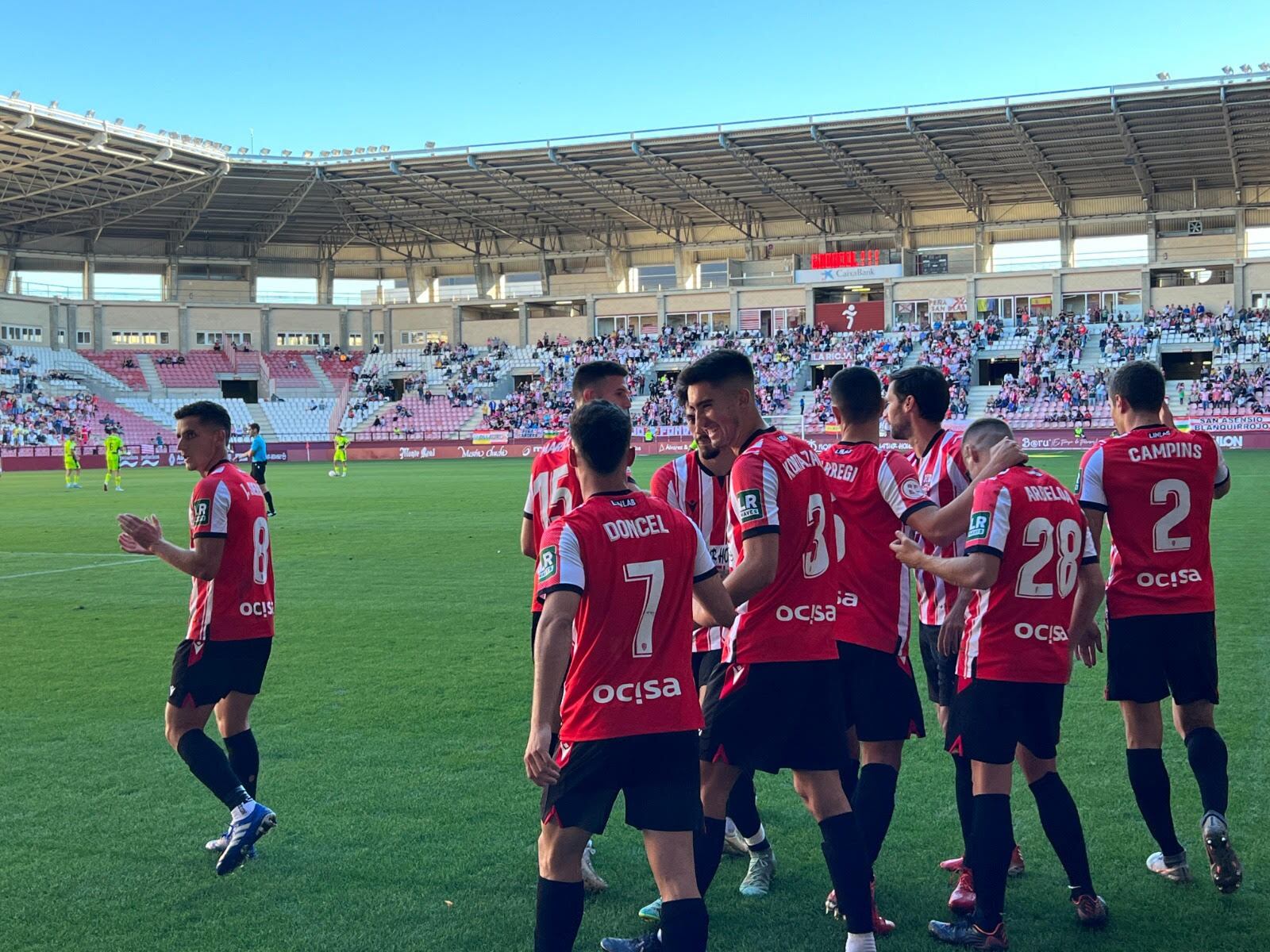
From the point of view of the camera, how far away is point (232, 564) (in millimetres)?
5605

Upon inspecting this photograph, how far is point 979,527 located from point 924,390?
85 centimetres

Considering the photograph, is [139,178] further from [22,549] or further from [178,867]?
[178,867]

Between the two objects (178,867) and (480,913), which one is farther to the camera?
(178,867)

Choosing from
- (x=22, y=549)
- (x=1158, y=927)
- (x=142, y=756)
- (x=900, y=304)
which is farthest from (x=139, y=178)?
(x=1158, y=927)

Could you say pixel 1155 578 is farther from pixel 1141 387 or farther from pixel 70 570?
pixel 70 570

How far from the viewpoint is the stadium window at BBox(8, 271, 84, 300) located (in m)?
66.9

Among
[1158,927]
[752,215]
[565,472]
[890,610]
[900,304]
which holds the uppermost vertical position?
[752,215]

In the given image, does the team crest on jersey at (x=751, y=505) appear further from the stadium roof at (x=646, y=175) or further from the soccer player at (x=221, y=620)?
the stadium roof at (x=646, y=175)

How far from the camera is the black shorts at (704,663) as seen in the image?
501cm

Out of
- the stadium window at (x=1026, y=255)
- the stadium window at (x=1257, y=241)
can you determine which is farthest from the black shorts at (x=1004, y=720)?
the stadium window at (x=1257, y=241)

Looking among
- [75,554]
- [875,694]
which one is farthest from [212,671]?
[75,554]

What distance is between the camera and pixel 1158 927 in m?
4.52

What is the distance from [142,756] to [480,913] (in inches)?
125

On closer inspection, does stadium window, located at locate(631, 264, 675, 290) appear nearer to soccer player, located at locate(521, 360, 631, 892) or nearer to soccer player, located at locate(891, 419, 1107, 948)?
soccer player, located at locate(521, 360, 631, 892)
